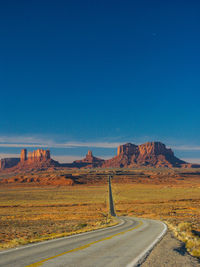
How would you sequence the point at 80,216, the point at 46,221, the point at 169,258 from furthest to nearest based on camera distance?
the point at 80,216 < the point at 46,221 < the point at 169,258

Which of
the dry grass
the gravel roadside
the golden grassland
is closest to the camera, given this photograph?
the gravel roadside

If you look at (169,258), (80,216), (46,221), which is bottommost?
(80,216)

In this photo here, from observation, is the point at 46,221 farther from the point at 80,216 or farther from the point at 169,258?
the point at 169,258

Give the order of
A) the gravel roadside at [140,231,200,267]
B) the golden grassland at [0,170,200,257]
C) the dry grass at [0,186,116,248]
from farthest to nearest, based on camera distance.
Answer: the dry grass at [0,186,116,248]
the golden grassland at [0,170,200,257]
the gravel roadside at [140,231,200,267]

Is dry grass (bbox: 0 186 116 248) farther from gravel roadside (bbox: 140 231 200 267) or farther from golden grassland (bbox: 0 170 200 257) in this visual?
gravel roadside (bbox: 140 231 200 267)

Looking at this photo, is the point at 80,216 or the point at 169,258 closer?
the point at 169,258

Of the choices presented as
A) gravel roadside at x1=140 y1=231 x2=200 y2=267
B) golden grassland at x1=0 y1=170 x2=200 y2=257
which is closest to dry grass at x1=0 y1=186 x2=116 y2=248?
golden grassland at x1=0 y1=170 x2=200 y2=257

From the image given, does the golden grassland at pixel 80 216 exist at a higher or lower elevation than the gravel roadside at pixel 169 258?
lower

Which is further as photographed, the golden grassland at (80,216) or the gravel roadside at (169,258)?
the golden grassland at (80,216)

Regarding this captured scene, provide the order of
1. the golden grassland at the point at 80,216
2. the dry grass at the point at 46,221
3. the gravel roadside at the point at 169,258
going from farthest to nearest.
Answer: the dry grass at the point at 46,221
the golden grassland at the point at 80,216
the gravel roadside at the point at 169,258

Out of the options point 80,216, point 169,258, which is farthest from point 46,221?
point 169,258

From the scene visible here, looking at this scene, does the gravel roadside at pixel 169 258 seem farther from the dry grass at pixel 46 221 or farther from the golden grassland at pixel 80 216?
the dry grass at pixel 46 221

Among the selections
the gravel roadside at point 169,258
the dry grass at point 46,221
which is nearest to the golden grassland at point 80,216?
the dry grass at point 46,221

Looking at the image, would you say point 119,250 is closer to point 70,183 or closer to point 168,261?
point 168,261
